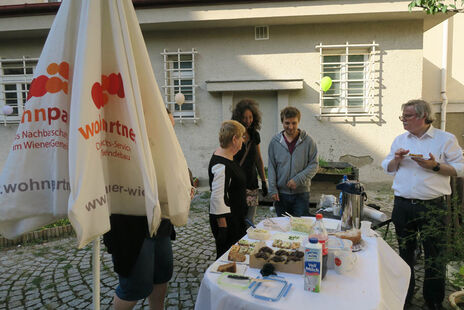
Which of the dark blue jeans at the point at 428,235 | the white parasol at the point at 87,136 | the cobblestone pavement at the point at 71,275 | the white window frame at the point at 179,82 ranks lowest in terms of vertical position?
the cobblestone pavement at the point at 71,275

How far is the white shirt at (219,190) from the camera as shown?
2.64 m

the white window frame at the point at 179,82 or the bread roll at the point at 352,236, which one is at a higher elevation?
the white window frame at the point at 179,82

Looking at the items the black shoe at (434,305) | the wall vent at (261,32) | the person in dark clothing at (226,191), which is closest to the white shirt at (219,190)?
the person in dark clothing at (226,191)

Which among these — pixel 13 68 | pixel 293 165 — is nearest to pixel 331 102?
pixel 293 165

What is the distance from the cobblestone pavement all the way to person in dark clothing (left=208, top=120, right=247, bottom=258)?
2.74ft

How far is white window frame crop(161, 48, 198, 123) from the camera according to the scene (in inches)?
302

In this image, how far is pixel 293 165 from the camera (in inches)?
137

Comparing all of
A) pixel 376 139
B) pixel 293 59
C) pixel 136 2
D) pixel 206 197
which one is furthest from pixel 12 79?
pixel 376 139

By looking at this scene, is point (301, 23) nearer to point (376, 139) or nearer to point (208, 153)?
point (376, 139)

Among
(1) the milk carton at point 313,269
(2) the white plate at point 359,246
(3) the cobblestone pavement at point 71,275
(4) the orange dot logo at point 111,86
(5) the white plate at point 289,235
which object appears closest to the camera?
(4) the orange dot logo at point 111,86

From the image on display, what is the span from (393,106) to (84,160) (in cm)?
787

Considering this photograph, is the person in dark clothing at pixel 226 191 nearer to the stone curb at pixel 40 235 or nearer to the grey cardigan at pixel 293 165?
the grey cardigan at pixel 293 165

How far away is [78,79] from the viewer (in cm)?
124

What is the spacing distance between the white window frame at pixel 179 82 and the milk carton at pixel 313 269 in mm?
6453
